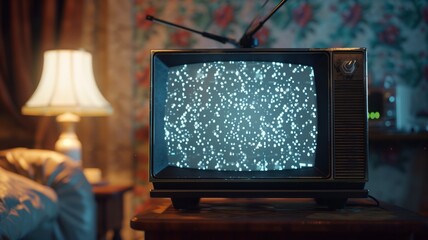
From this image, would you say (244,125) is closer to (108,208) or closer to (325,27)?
(108,208)

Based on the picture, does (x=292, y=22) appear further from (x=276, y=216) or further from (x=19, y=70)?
(x=276, y=216)

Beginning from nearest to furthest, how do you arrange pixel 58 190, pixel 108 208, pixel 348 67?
pixel 348 67, pixel 58 190, pixel 108 208

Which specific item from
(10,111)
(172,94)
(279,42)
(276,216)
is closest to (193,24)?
(279,42)

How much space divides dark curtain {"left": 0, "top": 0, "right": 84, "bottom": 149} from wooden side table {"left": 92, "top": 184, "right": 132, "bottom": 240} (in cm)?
51

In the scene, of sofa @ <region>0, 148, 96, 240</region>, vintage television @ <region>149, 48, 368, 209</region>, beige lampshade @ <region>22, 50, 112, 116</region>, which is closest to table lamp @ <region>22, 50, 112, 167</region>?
beige lampshade @ <region>22, 50, 112, 116</region>

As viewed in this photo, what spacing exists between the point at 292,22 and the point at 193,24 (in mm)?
429

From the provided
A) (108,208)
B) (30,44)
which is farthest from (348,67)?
(30,44)

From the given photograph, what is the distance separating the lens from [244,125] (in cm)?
116

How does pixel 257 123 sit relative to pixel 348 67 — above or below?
below

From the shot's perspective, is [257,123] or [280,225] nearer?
[280,225]

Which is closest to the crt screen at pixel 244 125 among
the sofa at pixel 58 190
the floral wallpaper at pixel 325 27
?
the sofa at pixel 58 190

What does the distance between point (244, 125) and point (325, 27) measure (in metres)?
1.46

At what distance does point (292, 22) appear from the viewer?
8.15 feet

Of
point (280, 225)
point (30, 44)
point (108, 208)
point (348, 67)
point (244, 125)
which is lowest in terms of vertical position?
point (108, 208)
